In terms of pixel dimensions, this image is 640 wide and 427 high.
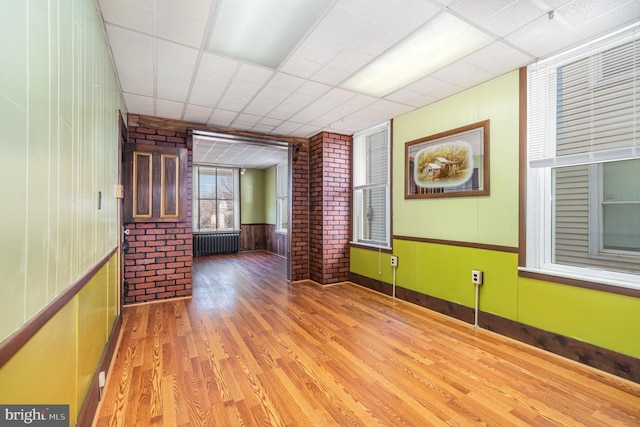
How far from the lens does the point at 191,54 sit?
2617 mm

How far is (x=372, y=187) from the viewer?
4961mm

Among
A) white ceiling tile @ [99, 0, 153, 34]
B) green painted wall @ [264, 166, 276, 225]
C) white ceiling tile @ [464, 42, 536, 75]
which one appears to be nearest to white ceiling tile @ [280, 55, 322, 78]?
white ceiling tile @ [99, 0, 153, 34]

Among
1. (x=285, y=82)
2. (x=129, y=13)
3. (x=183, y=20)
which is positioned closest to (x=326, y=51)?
(x=285, y=82)

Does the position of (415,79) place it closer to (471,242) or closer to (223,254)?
(471,242)

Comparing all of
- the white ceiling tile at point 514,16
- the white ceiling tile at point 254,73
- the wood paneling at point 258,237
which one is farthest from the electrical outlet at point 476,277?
the wood paneling at point 258,237

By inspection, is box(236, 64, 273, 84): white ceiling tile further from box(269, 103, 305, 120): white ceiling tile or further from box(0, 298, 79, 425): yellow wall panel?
box(0, 298, 79, 425): yellow wall panel

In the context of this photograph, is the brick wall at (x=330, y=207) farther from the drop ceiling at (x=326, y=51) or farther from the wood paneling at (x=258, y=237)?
the wood paneling at (x=258, y=237)

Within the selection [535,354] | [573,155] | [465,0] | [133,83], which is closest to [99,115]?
[133,83]

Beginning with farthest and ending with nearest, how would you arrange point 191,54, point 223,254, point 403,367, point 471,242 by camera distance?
1. point 223,254
2. point 471,242
3. point 191,54
4. point 403,367

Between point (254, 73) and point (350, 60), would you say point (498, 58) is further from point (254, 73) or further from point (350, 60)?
point (254, 73)

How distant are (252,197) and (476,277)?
294 inches

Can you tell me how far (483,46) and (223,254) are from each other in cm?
805

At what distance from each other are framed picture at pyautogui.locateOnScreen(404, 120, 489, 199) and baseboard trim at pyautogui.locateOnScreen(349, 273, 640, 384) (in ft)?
4.54

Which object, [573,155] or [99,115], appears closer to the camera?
[99,115]
